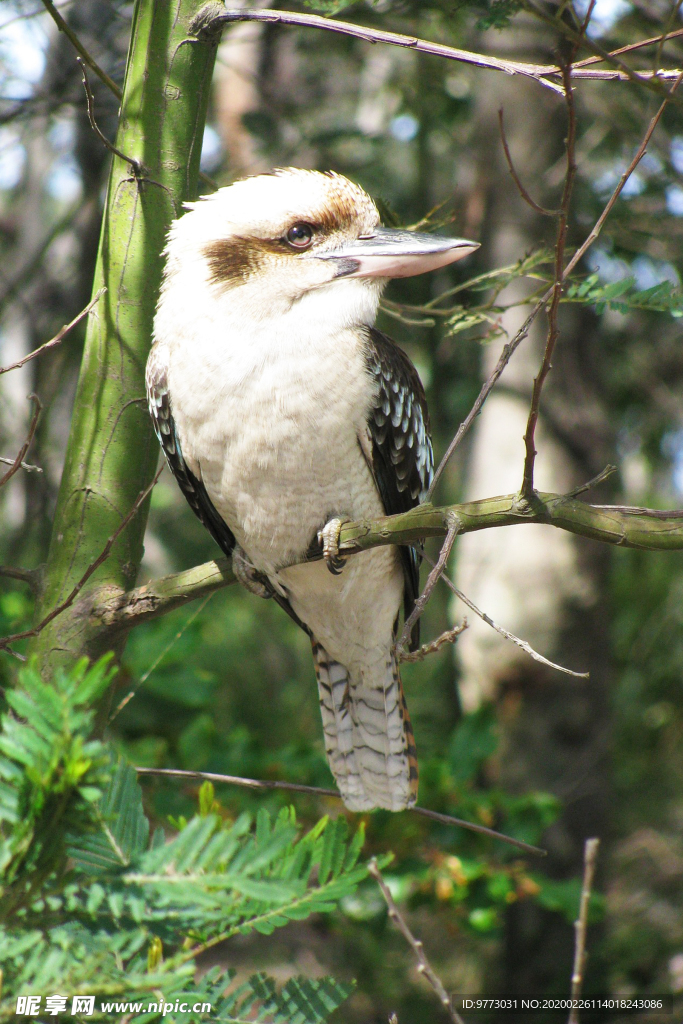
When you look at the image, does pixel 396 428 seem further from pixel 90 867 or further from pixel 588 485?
pixel 90 867

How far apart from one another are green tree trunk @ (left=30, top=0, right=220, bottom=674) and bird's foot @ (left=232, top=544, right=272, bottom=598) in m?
0.45

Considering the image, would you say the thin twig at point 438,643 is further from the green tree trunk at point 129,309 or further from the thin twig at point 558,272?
the green tree trunk at point 129,309

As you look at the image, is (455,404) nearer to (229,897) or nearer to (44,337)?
(44,337)

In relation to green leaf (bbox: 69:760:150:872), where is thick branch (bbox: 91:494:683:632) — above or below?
above

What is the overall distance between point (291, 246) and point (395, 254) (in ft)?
1.06

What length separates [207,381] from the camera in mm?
2080

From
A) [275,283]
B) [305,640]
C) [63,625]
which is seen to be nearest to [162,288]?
[275,283]

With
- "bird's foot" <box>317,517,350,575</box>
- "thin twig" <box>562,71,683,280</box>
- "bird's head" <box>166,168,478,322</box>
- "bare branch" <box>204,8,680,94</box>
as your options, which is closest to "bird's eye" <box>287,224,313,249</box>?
"bird's head" <box>166,168,478,322</box>

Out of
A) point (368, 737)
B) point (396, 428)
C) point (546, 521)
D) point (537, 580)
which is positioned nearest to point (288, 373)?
point (396, 428)

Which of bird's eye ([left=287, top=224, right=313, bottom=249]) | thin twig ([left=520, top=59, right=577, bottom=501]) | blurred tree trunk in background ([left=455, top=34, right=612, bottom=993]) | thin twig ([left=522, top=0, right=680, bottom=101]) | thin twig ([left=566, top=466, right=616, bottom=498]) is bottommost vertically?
blurred tree trunk in background ([left=455, top=34, right=612, bottom=993])

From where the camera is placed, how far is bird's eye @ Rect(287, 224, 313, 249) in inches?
88.7

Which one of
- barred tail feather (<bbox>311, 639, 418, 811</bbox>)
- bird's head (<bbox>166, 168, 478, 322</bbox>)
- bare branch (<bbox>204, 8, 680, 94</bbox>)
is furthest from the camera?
barred tail feather (<bbox>311, 639, 418, 811</bbox>)

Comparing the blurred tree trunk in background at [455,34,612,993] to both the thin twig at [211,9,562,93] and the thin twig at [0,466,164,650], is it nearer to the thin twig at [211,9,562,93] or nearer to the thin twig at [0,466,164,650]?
the thin twig at [211,9,562,93]

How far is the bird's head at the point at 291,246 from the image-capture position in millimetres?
2154
